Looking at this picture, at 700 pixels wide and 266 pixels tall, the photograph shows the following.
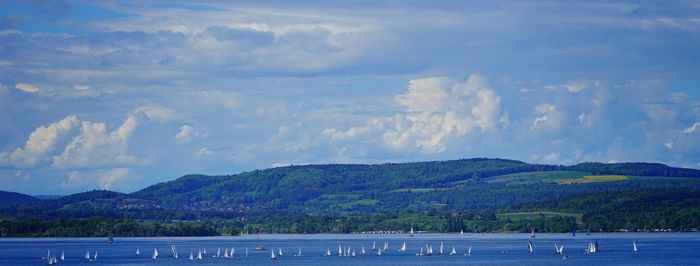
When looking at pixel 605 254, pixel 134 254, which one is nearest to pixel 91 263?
pixel 134 254

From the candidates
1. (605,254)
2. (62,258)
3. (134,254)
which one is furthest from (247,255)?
(605,254)

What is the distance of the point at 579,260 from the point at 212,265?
148 ft

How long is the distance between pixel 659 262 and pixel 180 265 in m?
57.9

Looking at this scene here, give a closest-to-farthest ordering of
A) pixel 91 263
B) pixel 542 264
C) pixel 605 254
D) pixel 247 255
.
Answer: pixel 542 264, pixel 91 263, pixel 605 254, pixel 247 255

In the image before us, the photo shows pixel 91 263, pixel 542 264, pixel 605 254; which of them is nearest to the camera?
pixel 542 264

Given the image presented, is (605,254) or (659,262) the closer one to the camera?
(659,262)

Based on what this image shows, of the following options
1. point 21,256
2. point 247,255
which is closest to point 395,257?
point 247,255

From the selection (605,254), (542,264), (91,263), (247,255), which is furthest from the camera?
(247,255)

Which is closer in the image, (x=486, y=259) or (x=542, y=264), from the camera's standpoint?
(x=542, y=264)

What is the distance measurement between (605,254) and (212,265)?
5454 cm

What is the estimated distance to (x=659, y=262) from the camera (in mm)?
140500

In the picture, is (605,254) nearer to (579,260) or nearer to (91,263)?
(579,260)

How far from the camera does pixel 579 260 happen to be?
14450 cm

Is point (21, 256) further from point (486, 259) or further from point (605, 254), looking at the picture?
point (605, 254)
